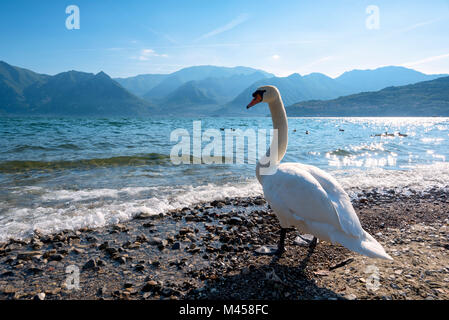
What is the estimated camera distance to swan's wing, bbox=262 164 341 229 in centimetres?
346

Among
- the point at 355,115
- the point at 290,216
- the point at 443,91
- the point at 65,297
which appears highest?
the point at 443,91

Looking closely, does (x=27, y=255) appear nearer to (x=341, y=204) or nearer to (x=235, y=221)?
(x=235, y=221)

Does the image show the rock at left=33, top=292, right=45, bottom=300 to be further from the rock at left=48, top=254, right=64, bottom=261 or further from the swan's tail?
the swan's tail

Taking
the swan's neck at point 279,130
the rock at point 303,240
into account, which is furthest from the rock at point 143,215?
the rock at point 303,240

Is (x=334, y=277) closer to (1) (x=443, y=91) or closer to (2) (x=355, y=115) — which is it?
(2) (x=355, y=115)

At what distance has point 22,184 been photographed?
9016 mm

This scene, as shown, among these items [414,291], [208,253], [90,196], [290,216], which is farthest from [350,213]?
[90,196]

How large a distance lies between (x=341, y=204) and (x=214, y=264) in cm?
208

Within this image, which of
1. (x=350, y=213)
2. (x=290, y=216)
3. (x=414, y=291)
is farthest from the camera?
(x=290, y=216)

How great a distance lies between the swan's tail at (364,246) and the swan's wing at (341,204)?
3.3 inches

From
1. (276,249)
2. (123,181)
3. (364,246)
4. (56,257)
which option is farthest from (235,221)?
(123,181)

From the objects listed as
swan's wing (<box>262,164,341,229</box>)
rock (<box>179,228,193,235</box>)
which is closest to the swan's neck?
swan's wing (<box>262,164,341,229</box>)

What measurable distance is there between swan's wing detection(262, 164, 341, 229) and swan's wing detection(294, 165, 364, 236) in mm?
96
